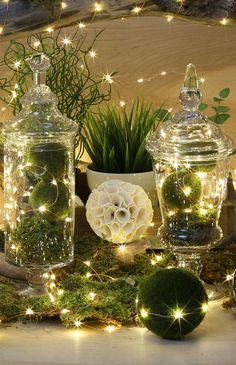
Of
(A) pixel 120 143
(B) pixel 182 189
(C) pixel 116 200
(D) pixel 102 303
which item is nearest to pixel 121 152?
(A) pixel 120 143

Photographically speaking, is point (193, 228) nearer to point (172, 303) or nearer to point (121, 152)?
point (172, 303)

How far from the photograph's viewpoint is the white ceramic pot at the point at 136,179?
139cm

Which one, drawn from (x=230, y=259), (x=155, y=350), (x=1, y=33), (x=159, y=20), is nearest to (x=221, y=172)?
(x=230, y=259)

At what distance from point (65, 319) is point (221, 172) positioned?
31cm

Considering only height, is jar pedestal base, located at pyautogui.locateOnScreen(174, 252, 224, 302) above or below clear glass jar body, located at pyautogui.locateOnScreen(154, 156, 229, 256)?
below

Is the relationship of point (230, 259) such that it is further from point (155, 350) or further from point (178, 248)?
point (155, 350)

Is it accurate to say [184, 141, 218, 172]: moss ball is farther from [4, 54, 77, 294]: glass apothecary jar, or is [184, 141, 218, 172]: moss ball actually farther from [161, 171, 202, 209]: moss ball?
[4, 54, 77, 294]: glass apothecary jar

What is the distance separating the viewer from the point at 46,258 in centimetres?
119

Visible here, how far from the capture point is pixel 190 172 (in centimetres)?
118

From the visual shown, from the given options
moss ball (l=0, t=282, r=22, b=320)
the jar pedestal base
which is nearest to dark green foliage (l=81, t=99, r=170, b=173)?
the jar pedestal base

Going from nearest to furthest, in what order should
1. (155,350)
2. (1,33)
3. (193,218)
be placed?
(155,350) → (193,218) → (1,33)

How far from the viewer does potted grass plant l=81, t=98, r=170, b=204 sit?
4.60 feet

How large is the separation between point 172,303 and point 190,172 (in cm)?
21

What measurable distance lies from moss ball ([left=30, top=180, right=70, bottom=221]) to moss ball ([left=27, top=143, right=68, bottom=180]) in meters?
0.02
